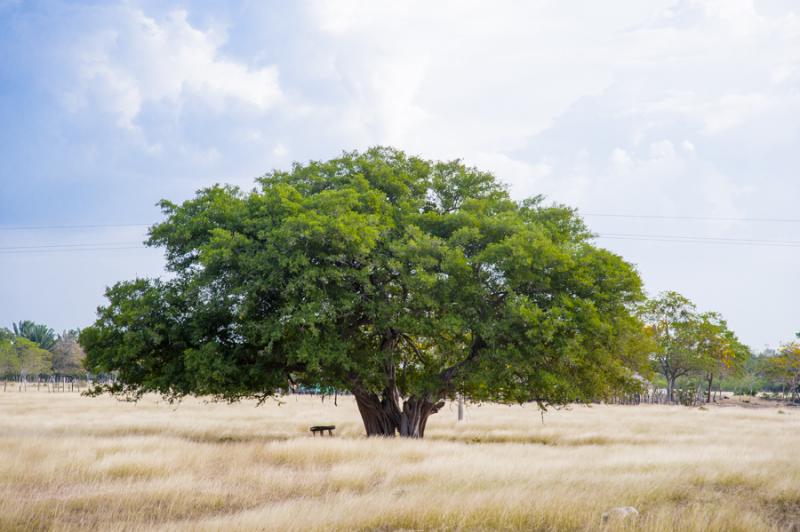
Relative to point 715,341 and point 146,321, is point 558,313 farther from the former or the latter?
point 715,341

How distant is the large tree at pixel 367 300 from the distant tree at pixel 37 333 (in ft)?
501

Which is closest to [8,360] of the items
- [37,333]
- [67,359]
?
[67,359]

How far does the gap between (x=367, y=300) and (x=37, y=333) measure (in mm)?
169947

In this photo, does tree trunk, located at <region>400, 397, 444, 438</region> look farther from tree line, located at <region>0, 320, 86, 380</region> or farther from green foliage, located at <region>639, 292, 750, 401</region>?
tree line, located at <region>0, 320, 86, 380</region>

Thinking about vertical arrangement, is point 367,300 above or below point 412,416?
above

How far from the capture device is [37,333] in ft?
539

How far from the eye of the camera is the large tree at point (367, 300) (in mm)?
20922

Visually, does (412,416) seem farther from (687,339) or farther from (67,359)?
(67,359)

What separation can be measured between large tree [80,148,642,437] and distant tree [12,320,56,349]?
152762 millimetres

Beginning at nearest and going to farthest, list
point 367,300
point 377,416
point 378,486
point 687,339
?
1. point 378,486
2. point 367,300
3. point 377,416
4. point 687,339

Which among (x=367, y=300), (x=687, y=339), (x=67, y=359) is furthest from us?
(x=67, y=359)

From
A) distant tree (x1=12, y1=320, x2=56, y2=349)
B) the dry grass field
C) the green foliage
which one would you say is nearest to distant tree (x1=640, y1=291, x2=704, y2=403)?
the green foliage

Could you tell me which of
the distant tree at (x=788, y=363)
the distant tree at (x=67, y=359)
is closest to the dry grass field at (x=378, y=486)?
the distant tree at (x=788, y=363)

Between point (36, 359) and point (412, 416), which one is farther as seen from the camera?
point (36, 359)
